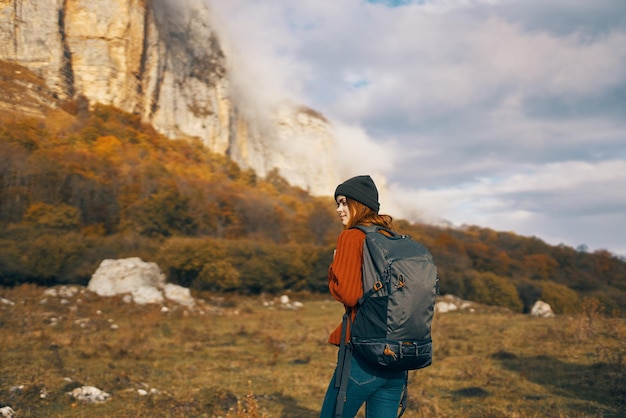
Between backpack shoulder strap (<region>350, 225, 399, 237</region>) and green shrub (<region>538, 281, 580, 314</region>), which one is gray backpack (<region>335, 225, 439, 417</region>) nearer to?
backpack shoulder strap (<region>350, 225, 399, 237</region>)

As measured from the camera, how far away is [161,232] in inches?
1270

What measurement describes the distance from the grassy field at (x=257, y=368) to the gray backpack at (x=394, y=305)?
2.17m

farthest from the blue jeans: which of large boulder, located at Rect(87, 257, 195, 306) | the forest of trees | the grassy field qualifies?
large boulder, located at Rect(87, 257, 195, 306)

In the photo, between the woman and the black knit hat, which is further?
the black knit hat

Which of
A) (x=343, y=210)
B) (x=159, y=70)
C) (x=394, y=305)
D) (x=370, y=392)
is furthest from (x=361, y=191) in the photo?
(x=159, y=70)

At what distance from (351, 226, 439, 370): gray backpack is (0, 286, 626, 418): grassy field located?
7.12ft

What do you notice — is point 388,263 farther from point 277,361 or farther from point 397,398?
point 277,361

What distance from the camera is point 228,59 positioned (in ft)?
265

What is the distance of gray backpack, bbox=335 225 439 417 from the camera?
201 centimetres

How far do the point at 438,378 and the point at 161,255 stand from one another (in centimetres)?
2161

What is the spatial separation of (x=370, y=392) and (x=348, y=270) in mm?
639

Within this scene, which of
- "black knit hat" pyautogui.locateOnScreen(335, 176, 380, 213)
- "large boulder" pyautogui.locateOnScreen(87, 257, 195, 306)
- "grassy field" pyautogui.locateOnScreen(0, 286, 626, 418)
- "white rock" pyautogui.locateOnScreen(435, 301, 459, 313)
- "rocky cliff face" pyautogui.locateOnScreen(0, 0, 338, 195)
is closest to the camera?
"black knit hat" pyautogui.locateOnScreen(335, 176, 380, 213)

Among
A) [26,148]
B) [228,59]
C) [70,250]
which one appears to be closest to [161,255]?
[70,250]

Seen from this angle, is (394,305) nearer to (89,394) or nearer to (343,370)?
(343,370)
